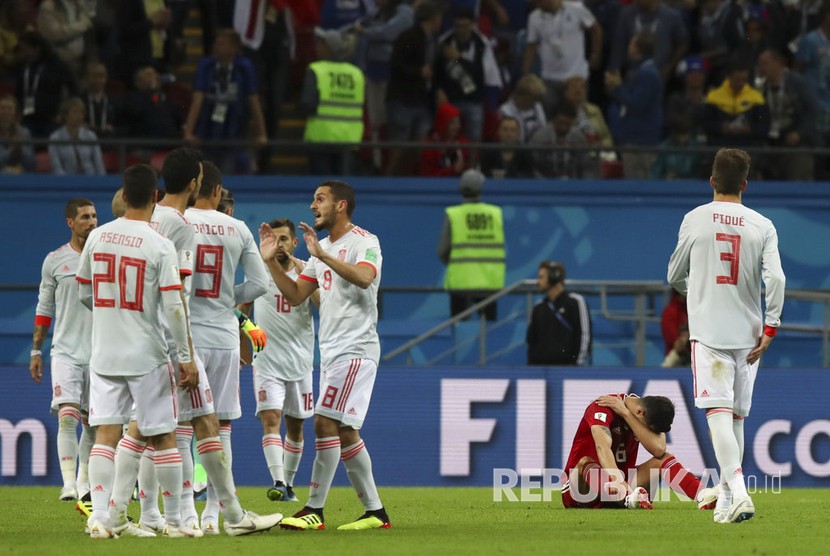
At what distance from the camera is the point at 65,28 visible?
65.4ft

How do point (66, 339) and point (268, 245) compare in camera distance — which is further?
point (66, 339)

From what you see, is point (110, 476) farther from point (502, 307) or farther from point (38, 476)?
point (502, 307)

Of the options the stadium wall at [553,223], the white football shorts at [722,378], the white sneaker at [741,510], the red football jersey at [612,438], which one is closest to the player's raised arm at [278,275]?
the white football shorts at [722,378]

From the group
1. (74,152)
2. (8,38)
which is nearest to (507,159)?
(74,152)

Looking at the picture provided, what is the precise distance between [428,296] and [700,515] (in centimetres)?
783

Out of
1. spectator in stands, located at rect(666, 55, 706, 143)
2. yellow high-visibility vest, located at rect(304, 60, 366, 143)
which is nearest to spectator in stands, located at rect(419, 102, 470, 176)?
yellow high-visibility vest, located at rect(304, 60, 366, 143)

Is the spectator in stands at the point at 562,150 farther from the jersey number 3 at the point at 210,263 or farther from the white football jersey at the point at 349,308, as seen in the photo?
the jersey number 3 at the point at 210,263

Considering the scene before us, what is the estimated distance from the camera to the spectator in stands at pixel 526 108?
1983 centimetres

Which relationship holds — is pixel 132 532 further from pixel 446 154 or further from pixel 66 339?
pixel 446 154

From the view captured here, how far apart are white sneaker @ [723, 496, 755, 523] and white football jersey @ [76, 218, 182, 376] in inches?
148

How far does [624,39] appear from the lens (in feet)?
69.1

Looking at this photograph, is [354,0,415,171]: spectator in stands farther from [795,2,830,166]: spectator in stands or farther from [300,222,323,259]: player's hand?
[300,222,323,259]: player's hand

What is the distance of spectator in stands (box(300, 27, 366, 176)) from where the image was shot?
19.1 metres

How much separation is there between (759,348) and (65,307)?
5976 millimetres
